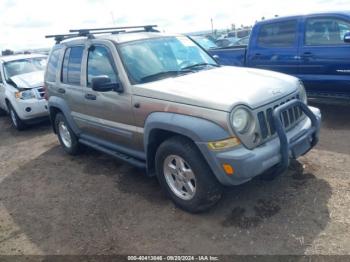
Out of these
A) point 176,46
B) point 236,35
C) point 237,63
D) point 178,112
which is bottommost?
point 236,35

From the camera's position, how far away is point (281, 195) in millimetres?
3998

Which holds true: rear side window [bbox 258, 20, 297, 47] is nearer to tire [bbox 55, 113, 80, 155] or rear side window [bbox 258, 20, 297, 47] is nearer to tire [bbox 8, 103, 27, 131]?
tire [bbox 55, 113, 80, 155]

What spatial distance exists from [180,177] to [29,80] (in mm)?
6204

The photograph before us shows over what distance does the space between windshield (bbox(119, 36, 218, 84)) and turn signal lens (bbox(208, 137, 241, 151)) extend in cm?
127

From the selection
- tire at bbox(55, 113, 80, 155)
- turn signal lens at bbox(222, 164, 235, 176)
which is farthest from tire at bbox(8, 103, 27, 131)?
turn signal lens at bbox(222, 164, 235, 176)

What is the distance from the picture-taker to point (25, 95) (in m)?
8.28

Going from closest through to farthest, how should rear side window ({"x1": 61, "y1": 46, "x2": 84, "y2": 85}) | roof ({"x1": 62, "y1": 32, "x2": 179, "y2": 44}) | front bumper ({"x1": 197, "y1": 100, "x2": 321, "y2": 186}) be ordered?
front bumper ({"x1": 197, "y1": 100, "x2": 321, "y2": 186}) → roof ({"x1": 62, "y1": 32, "x2": 179, "y2": 44}) → rear side window ({"x1": 61, "y1": 46, "x2": 84, "y2": 85})

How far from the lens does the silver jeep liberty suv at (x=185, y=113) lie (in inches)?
131

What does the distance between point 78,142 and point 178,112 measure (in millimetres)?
2936

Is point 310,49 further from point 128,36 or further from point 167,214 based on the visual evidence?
point 167,214

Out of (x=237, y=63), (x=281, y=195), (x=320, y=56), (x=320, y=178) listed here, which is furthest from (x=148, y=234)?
(x=237, y=63)

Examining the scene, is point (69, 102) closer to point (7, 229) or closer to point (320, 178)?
point (7, 229)

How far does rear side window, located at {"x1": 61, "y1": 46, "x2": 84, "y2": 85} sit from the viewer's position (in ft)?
17.0

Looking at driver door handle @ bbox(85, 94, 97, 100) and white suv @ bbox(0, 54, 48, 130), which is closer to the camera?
driver door handle @ bbox(85, 94, 97, 100)
